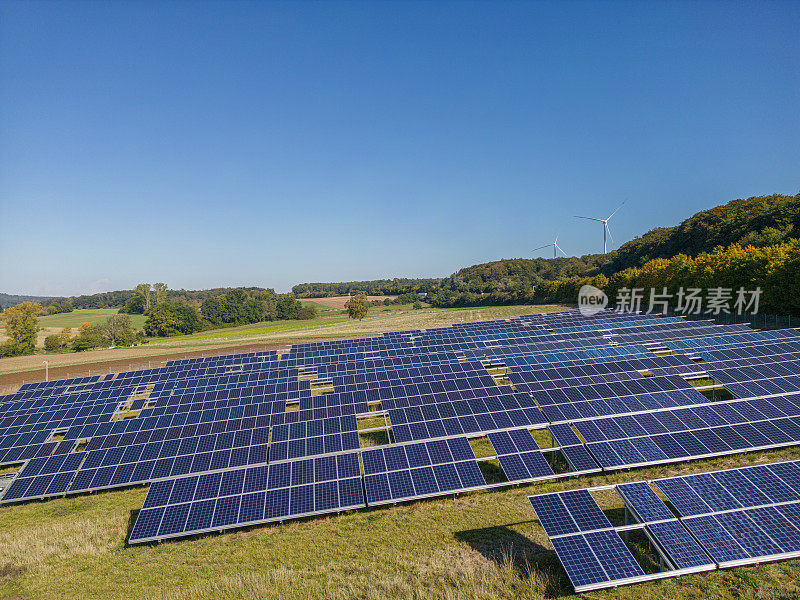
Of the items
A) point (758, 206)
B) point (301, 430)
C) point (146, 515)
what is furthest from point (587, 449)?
point (758, 206)

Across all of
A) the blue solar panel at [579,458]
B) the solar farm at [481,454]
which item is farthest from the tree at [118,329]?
the blue solar panel at [579,458]

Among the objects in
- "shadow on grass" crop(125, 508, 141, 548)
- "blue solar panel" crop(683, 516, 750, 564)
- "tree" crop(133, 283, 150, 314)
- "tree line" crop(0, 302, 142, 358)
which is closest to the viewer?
"blue solar panel" crop(683, 516, 750, 564)

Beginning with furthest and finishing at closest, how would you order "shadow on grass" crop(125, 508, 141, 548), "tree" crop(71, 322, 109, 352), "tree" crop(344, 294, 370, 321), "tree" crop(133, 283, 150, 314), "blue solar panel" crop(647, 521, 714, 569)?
"tree" crop(133, 283, 150, 314) → "tree" crop(344, 294, 370, 321) → "tree" crop(71, 322, 109, 352) → "shadow on grass" crop(125, 508, 141, 548) → "blue solar panel" crop(647, 521, 714, 569)

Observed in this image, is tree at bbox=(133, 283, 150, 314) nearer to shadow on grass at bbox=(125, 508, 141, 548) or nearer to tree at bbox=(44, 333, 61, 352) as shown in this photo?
tree at bbox=(44, 333, 61, 352)

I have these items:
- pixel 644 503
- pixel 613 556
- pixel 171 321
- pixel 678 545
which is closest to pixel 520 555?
pixel 613 556

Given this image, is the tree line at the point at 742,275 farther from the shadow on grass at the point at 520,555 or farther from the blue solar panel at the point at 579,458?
the shadow on grass at the point at 520,555

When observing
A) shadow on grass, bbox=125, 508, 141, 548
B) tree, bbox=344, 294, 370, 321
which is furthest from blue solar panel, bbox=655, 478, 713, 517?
tree, bbox=344, 294, 370, 321
